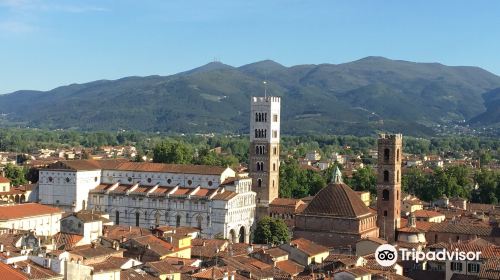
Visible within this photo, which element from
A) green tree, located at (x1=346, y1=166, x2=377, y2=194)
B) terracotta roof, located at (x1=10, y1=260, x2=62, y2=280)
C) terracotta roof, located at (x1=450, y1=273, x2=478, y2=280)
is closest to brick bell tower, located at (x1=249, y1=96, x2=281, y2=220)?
green tree, located at (x1=346, y1=166, x2=377, y2=194)

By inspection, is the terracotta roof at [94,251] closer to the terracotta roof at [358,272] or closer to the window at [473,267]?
the terracotta roof at [358,272]

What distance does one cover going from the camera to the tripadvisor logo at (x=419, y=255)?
4172 centimetres

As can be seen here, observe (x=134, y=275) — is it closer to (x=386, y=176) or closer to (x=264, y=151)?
(x=386, y=176)

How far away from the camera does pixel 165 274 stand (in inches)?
1535

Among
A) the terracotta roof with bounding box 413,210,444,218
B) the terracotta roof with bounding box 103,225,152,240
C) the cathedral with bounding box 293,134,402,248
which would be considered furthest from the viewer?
the terracotta roof with bounding box 413,210,444,218

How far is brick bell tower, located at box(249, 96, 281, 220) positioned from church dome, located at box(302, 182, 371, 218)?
14.8m

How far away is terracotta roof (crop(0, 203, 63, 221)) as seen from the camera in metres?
58.3

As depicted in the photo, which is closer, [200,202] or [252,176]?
[200,202]

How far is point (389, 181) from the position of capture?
69000mm

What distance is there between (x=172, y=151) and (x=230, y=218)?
1226 inches

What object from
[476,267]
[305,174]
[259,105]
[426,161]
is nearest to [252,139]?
[259,105]

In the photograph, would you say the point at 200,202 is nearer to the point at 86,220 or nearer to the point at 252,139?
the point at 252,139

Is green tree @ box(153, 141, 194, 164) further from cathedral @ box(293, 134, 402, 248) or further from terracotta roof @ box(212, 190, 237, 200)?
cathedral @ box(293, 134, 402, 248)

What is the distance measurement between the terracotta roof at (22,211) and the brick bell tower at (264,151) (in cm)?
2343
